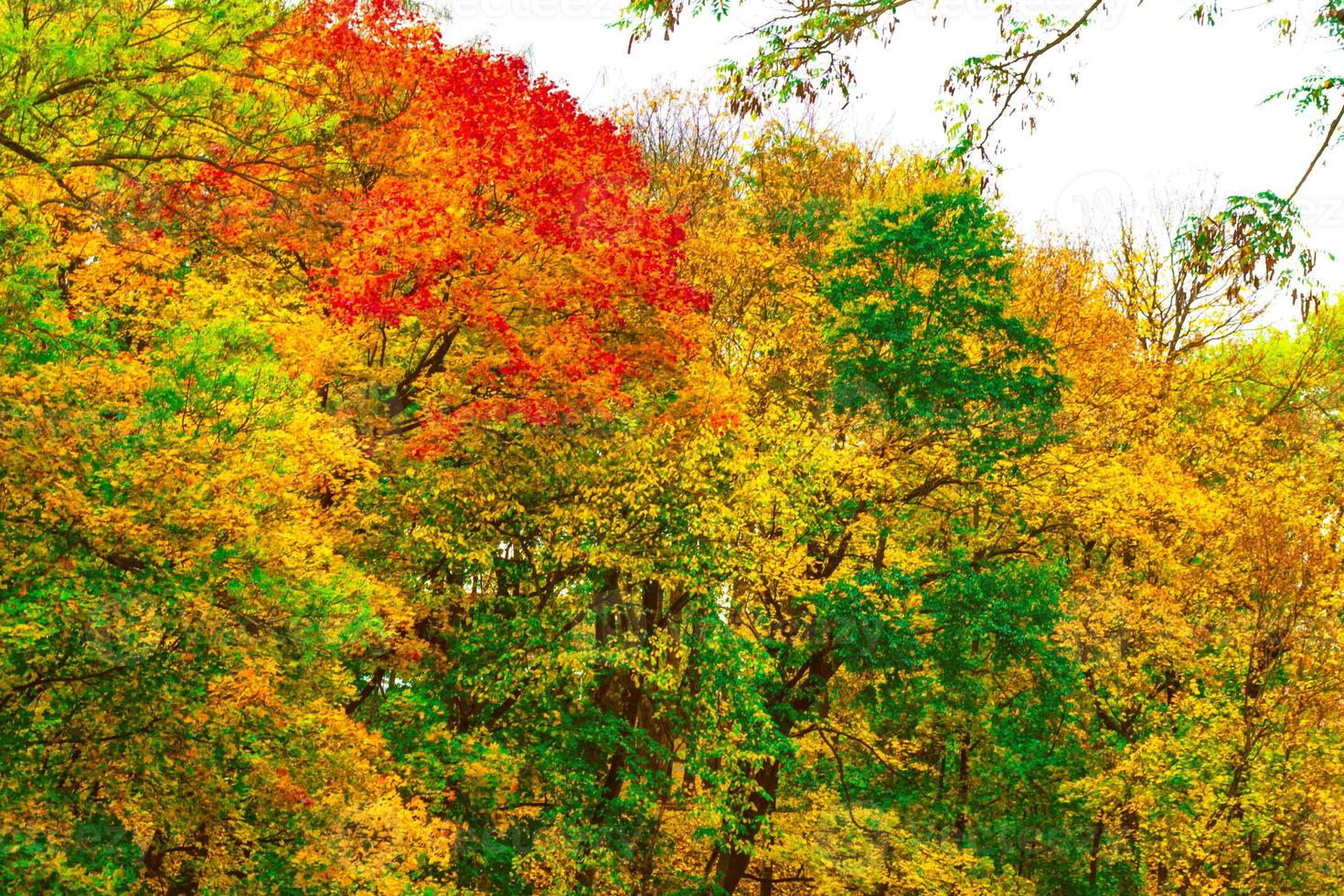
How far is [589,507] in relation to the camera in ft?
57.1

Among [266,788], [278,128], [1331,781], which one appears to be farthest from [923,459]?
[278,128]

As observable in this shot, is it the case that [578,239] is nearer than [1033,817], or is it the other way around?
[578,239]

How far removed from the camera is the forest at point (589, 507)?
413 inches

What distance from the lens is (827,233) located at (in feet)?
85.2

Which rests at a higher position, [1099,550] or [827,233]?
[827,233]

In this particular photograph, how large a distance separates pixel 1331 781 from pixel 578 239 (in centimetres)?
1557

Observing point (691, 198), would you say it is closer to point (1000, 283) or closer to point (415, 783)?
point (1000, 283)

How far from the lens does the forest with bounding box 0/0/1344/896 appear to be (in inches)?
413

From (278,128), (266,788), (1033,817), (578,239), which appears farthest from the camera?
(1033,817)

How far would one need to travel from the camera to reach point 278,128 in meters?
9.23

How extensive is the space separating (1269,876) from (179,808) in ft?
59.3

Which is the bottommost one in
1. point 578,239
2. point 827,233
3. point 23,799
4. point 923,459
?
point 23,799

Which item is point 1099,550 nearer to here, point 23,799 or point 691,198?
point 691,198

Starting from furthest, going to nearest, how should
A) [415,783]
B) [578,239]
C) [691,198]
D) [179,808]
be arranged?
[691,198]
[578,239]
[415,783]
[179,808]
